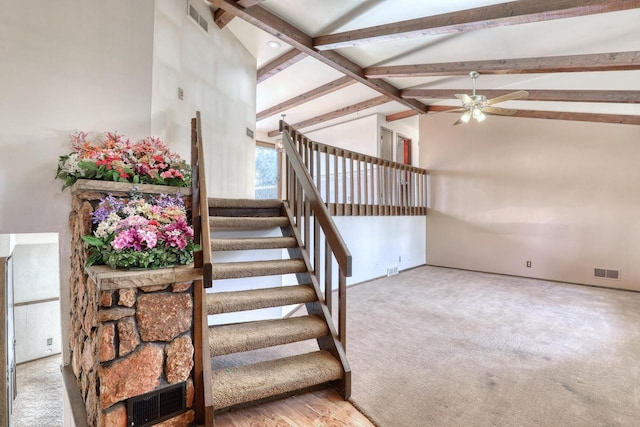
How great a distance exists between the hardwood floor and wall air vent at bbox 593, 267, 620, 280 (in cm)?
596

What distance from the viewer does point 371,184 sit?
596 centimetres

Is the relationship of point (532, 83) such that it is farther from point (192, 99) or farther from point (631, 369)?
point (192, 99)

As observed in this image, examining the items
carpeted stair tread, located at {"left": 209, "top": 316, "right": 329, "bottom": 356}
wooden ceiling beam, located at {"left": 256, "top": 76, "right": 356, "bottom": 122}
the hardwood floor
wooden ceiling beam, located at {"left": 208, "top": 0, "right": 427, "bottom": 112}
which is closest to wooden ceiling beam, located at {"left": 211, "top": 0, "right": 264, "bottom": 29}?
wooden ceiling beam, located at {"left": 208, "top": 0, "right": 427, "bottom": 112}

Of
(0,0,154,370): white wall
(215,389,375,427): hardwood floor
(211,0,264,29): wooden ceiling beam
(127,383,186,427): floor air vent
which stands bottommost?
(215,389,375,427): hardwood floor

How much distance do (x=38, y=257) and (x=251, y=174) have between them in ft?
13.9

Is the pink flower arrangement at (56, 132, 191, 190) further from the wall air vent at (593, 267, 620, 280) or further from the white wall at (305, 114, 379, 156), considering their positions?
the wall air vent at (593, 267, 620, 280)

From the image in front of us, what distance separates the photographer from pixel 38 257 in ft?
18.3

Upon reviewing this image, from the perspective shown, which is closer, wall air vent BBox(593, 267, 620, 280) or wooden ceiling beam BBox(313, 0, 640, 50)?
wooden ceiling beam BBox(313, 0, 640, 50)

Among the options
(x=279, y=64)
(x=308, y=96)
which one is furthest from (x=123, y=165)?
(x=308, y=96)

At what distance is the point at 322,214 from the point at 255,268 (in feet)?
2.43

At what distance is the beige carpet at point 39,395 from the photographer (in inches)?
149

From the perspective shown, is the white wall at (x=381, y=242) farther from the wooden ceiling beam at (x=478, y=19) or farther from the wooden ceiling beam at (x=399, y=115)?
the wooden ceiling beam at (x=399, y=115)

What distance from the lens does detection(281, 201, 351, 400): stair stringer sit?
6.98 ft

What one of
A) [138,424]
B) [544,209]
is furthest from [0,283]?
[544,209]
